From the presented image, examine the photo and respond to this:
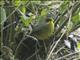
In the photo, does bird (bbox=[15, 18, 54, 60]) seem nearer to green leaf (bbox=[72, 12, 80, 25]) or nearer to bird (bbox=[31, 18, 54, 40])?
bird (bbox=[31, 18, 54, 40])

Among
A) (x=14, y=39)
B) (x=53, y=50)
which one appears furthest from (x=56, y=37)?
(x=14, y=39)

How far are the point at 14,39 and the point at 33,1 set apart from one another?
254mm

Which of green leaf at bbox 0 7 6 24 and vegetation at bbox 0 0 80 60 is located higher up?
green leaf at bbox 0 7 6 24

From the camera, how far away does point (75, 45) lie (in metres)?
1.67

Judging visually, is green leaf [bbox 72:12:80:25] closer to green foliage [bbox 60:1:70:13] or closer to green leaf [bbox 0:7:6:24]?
green foliage [bbox 60:1:70:13]

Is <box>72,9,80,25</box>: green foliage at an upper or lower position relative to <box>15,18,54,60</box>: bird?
upper

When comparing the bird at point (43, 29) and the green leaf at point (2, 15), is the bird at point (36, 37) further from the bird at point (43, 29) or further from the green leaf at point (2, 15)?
the green leaf at point (2, 15)

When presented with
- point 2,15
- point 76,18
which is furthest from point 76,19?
point 2,15

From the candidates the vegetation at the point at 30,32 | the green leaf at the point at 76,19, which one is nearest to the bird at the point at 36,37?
the vegetation at the point at 30,32

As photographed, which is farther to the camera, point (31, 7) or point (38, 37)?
point (31, 7)

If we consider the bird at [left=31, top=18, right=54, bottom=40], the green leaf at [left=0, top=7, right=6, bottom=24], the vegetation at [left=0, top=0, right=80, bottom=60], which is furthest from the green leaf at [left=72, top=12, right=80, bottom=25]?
the green leaf at [left=0, top=7, right=6, bottom=24]

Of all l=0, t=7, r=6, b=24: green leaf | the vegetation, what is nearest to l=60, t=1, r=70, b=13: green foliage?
the vegetation

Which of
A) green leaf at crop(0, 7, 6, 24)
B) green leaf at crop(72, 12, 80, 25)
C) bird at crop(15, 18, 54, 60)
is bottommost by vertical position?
bird at crop(15, 18, 54, 60)

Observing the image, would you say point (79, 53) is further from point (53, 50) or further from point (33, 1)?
point (33, 1)
